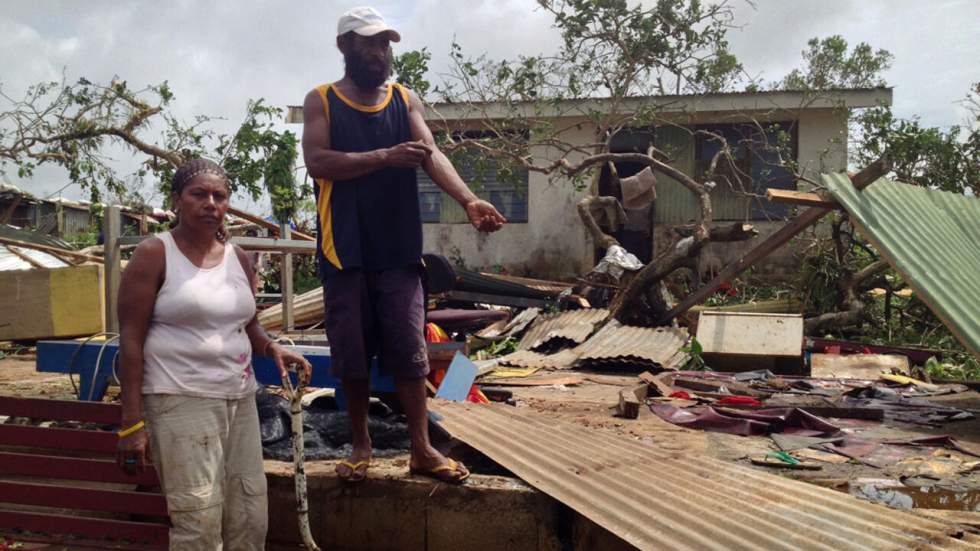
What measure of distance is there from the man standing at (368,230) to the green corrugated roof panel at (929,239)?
137 inches

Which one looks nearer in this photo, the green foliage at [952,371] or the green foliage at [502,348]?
the green foliage at [952,371]

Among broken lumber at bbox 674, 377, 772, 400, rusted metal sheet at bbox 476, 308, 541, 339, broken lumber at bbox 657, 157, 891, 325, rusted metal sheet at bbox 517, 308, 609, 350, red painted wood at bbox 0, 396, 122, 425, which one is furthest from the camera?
rusted metal sheet at bbox 476, 308, 541, 339

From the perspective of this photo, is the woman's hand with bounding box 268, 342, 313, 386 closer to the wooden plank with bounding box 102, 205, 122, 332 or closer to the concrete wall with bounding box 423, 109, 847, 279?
the wooden plank with bounding box 102, 205, 122, 332

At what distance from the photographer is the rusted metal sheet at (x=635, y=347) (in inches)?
320

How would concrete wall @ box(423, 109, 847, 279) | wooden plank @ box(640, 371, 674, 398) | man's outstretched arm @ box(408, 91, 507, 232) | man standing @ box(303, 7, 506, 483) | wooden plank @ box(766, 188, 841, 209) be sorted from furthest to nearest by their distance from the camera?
concrete wall @ box(423, 109, 847, 279) < wooden plank @ box(640, 371, 674, 398) < wooden plank @ box(766, 188, 841, 209) < man standing @ box(303, 7, 506, 483) < man's outstretched arm @ box(408, 91, 507, 232)

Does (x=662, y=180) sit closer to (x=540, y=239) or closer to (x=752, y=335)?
(x=540, y=239)

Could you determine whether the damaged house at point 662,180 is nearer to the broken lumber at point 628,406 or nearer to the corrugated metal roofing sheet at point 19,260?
the corrugated metal roofing sheet at point 19,260

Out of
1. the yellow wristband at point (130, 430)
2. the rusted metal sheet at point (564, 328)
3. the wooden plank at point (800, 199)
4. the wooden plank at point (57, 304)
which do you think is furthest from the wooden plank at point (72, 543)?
the rusted metal sheet at point (564, 328)

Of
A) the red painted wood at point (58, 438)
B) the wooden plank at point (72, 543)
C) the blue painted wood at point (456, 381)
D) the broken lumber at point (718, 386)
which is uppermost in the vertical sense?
the blue painted wood at point (456, 381)

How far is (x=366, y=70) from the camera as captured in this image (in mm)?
3227

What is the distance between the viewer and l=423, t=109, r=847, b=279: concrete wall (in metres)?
14.1

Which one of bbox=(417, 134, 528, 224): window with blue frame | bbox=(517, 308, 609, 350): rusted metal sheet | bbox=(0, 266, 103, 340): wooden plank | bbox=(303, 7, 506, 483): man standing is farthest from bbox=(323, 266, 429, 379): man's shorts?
bbox=(417, 134, 528, 224): window with blue frame

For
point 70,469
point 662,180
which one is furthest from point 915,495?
point 662,180

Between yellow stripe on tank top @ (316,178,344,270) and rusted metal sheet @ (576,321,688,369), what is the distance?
17.4ft
